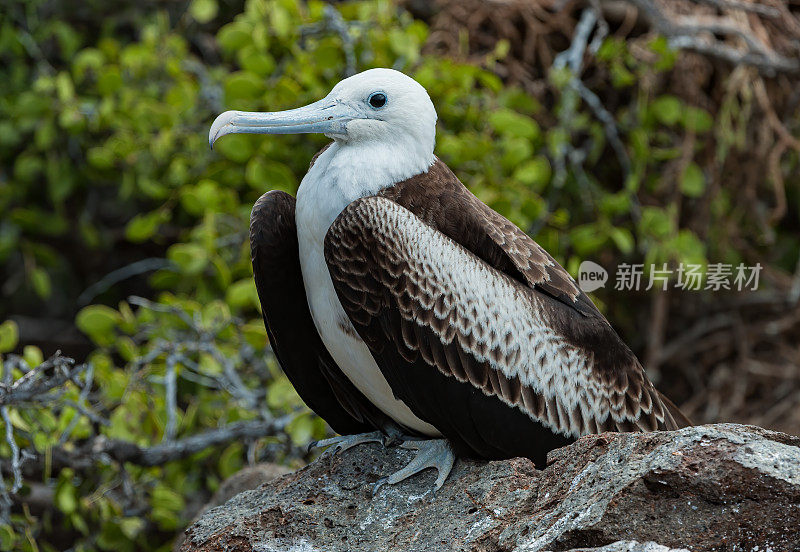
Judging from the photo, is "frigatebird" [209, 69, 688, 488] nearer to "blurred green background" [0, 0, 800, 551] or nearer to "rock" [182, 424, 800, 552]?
"rock" [182, 424, 800, 552]

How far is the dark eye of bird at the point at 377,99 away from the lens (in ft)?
10.6

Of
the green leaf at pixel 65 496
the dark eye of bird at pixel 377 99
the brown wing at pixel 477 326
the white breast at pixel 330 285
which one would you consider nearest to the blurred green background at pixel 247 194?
the green leaf at pixel 65 496

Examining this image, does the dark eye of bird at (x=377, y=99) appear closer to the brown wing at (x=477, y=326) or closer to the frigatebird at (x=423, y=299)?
the frigatebird at (x=423, y=299)

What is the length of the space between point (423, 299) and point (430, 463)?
0.49m

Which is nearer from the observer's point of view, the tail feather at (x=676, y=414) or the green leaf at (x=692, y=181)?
the tail feather at (x=676, y=414)

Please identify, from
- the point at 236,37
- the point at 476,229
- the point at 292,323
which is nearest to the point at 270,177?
the point at 236,37

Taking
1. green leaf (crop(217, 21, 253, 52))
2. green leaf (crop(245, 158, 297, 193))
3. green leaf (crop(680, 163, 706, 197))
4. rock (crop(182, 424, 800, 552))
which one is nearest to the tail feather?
rock (crop(182, 424, 800, 552))

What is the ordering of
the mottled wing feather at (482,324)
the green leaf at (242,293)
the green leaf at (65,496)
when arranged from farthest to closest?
the green leaf at (242,293) → the green leaf at (65,496) → the mottled wing feather at (482,324)

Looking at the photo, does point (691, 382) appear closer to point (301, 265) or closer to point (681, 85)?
point (681, 85)

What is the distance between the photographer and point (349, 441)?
3.40m

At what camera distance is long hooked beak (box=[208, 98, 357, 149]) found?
10.4ft

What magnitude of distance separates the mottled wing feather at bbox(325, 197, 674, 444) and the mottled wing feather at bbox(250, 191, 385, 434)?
12.0 inches

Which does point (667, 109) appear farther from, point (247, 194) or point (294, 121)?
point (294, 121)

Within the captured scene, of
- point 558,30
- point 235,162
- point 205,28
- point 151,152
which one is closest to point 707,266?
point 558,30
